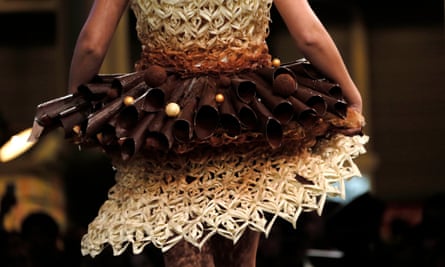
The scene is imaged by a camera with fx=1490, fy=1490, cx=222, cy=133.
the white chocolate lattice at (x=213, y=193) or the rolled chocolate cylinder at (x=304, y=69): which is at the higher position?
the rolled chocolate cylinder at (x=304, y=69)

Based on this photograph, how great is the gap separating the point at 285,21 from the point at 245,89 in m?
0.36

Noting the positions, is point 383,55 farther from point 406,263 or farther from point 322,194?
point 322,194

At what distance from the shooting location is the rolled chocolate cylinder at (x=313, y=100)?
5207 mm

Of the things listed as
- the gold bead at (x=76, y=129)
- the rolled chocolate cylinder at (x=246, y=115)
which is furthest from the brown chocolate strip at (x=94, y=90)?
the rolled chocolate cylinder at (x=246, y=115)

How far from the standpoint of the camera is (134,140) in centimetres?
507

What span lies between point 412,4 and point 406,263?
732 cm

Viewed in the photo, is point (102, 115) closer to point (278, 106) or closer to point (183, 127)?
point (183, 127)

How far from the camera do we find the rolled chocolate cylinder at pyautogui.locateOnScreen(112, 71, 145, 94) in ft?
17.3

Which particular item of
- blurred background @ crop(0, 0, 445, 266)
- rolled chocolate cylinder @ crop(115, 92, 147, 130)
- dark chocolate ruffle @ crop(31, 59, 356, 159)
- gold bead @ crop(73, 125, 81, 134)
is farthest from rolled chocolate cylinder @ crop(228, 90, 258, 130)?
blurred background @ crop(0, 0, 445, 266)

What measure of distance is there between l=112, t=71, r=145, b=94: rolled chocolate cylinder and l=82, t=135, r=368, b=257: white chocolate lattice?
278mm

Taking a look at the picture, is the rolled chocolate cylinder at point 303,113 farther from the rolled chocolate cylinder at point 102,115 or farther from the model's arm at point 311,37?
the rolled chocolate cylinder at point 102,115

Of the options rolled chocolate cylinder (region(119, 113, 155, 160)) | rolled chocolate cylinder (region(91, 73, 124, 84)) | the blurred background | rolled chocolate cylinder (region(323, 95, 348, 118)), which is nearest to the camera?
rolled chocolate cylinder (region(119, 113, 155, 160))

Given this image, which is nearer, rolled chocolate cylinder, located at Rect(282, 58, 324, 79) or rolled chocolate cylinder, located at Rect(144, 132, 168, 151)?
rolled chocolate cylinder, located at Rect(144, 132, 168, 151)

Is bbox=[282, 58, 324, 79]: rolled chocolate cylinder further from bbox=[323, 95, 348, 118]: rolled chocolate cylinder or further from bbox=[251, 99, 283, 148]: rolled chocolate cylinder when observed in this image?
bbox=[251, 99, 283, 148]: rolled chocolate cylinder
